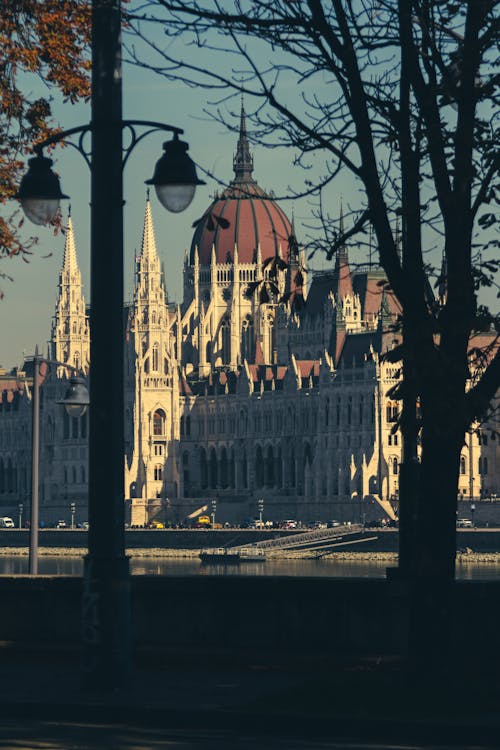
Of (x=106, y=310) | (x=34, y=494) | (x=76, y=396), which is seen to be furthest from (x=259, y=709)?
(x=34, y=494)

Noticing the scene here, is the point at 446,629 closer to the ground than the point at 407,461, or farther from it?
closer to the ground

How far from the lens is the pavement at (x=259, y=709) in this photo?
18781mm

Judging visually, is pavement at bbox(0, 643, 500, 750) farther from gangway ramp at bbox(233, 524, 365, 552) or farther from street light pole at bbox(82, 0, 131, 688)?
gangway ramp at bbox(233, 524, 365, 552)

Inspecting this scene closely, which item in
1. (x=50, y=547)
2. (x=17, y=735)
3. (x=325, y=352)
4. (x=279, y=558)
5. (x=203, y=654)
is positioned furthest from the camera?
(x=325, y=352)

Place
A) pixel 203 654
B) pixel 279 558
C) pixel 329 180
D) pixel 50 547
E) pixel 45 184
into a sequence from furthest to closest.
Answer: pixel 50 547 < pixel 279 558 < pixel 203 654 < pixel 329 180 < pixel 45 184

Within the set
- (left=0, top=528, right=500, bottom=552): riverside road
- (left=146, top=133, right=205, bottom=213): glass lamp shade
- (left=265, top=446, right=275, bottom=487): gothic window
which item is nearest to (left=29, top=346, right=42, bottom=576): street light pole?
(left=146, top=133, right=205, bottom=213): glass lamp shade

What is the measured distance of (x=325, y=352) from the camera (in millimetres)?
190125

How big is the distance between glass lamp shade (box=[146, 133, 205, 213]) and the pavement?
481 centimetres

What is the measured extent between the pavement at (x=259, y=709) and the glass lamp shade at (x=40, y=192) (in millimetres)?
4730

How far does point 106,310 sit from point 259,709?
14.2 ft

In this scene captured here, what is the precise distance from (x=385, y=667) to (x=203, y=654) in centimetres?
212

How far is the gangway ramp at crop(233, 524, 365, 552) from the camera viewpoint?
508ft

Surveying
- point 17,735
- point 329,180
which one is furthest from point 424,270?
point 17,735

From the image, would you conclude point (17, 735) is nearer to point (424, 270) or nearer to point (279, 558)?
point (424, 270)
